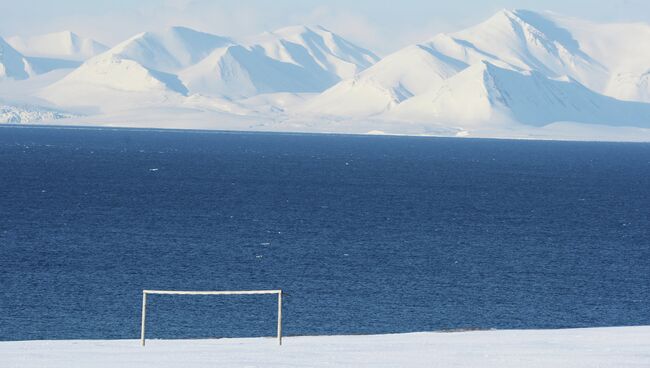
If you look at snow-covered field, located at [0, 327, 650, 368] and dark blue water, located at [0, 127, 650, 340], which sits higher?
snow-covered field, located at [0, 327, 650, 368]

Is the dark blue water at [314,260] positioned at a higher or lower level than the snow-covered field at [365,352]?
lower

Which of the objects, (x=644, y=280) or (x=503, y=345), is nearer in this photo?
(x=503, y=345)

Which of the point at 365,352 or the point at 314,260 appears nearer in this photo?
the point at 365,352

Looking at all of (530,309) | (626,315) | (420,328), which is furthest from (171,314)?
(626,315)

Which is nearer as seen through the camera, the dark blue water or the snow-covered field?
the snow-covered field

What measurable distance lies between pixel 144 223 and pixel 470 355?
80972 millimetres

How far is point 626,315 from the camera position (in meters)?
64.5

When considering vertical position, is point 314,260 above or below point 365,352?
below

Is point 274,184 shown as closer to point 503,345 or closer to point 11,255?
point 11,255

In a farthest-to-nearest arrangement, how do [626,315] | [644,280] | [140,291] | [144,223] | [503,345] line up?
[144,223] < [644,280] < [140,291] < [626,315] < [503,345]

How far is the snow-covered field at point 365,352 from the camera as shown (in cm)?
3069

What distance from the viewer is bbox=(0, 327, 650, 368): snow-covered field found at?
101 feet

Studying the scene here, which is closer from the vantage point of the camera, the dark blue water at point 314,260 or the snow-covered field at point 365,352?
the snow-covered field at point 365,352

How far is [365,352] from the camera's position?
108ft
